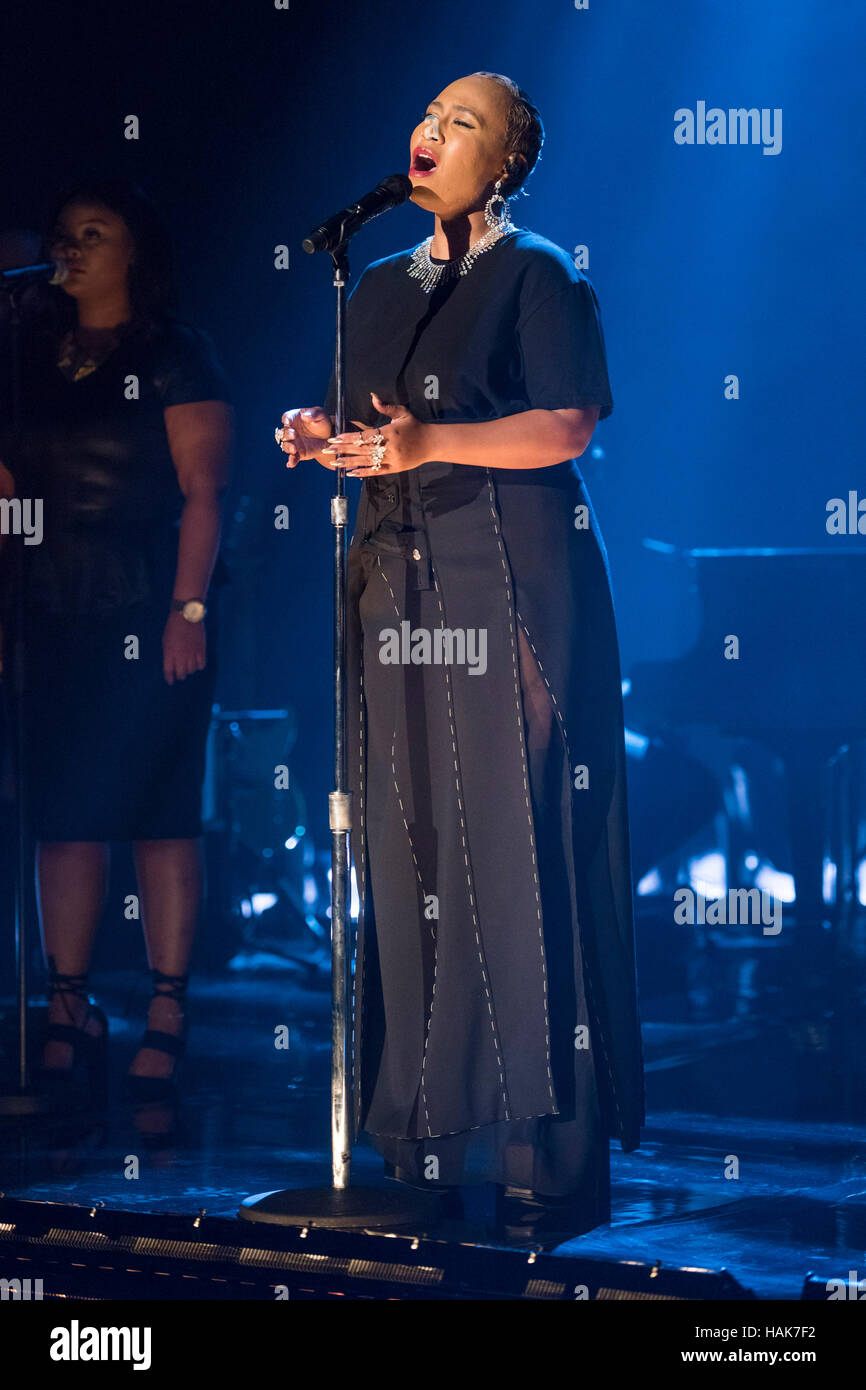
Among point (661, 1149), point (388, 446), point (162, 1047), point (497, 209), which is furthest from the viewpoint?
point (162, 1047)

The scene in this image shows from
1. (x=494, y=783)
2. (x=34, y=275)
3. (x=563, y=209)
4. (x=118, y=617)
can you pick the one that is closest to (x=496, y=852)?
(x=494, y=783)

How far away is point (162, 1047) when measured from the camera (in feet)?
11.8

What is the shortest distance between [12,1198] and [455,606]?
1.08 m

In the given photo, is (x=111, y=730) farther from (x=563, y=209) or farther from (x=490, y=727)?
(x=563, y=209)

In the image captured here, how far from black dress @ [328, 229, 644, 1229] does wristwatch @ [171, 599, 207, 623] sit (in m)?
0.95

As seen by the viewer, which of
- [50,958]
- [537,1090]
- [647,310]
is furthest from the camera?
[647,310]

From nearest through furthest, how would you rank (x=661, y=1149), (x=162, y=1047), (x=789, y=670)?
(x=661, y=1149) < (x=162, y=1047) < (x=789, y=670)

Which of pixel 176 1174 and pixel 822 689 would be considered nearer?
pixel 176 1174

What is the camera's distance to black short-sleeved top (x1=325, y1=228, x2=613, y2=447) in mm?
2568

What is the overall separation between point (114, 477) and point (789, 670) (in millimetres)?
2688

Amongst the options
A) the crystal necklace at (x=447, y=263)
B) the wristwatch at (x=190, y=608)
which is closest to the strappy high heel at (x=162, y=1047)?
the wristwatch at (x=190, y=608)

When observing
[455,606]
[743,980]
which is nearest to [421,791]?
[455,606]
